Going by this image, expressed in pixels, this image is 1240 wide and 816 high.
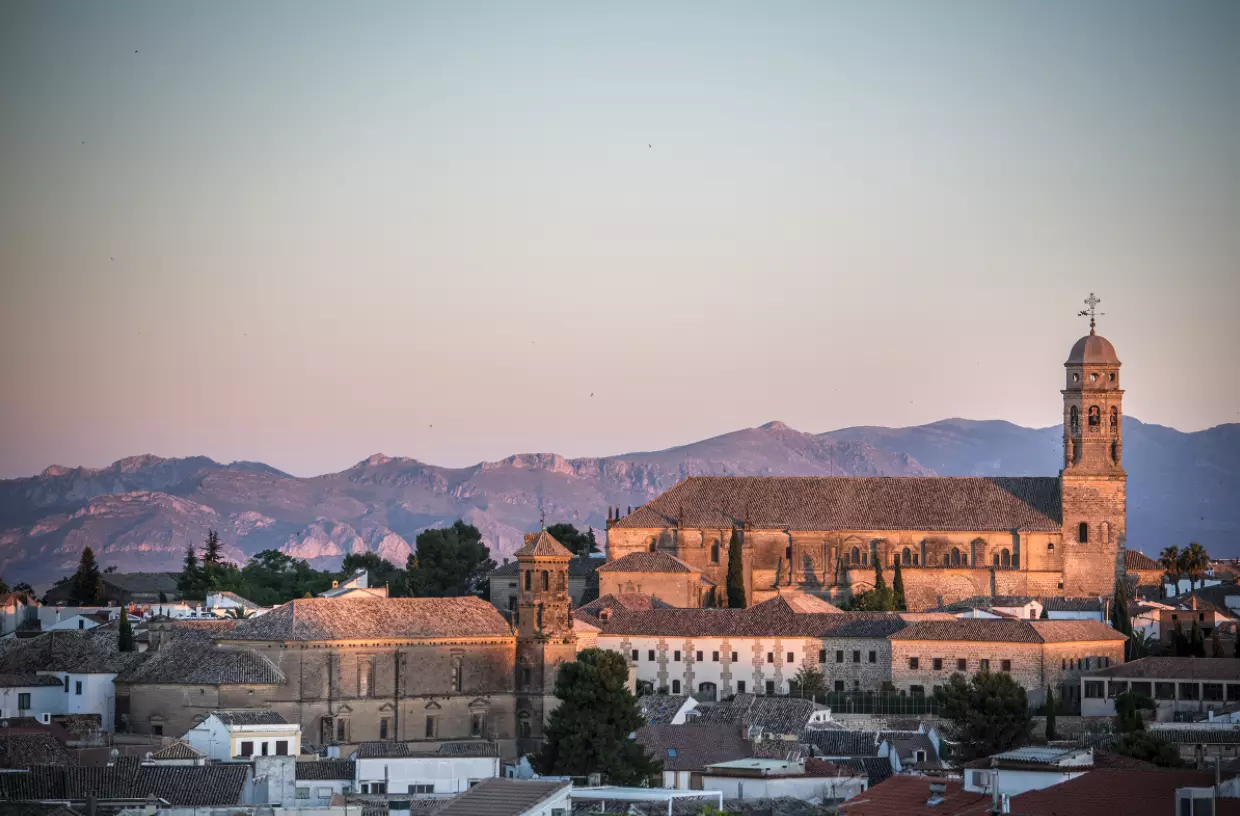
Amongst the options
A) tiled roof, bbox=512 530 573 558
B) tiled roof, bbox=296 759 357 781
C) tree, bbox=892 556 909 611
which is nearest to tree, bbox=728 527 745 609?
tree, bbox=892 556 909 611

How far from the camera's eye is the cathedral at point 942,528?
108938 mm

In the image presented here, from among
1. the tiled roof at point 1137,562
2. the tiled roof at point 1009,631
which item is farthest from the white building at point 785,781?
the tiled roof at point 1137,562

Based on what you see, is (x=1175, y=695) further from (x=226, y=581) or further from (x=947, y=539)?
(x=226, y=581)

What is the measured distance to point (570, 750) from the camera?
74188mm

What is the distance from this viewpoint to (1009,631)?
3607 inches

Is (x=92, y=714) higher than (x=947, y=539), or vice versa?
(x=947, y=539)

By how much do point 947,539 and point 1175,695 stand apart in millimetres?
22650

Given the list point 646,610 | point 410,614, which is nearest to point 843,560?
point 646,610

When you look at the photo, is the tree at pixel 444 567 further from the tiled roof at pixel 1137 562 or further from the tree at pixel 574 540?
the tiled roof at pixel 1137 562

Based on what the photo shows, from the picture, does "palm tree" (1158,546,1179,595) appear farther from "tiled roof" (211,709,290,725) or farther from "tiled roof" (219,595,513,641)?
"tiled roof" (211,709,290,725)

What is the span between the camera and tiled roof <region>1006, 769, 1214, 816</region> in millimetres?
46531

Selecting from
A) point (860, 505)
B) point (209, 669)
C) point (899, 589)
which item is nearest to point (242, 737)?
point (209, 669)

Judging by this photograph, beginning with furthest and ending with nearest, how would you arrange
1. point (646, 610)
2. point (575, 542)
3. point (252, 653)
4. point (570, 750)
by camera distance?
point (575, 542)
point (646, 610)
point (252, 653)
point (570, 750)

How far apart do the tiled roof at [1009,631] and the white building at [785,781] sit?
82.8ft
